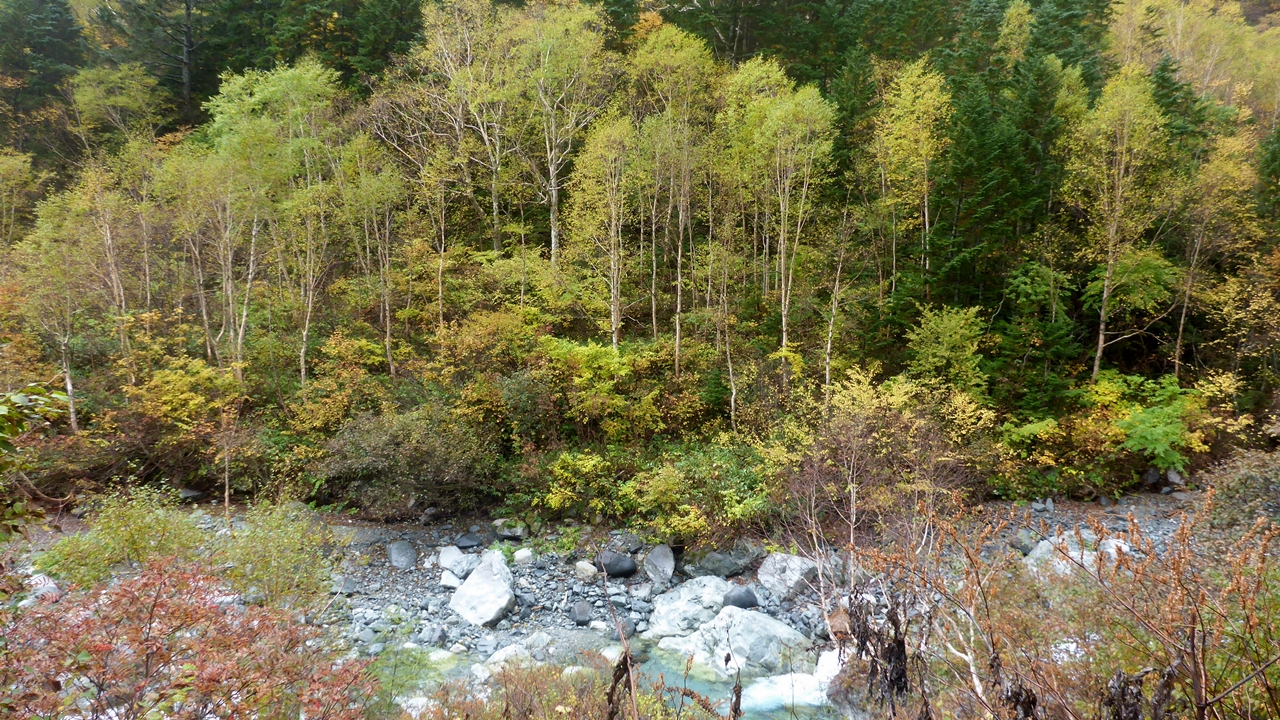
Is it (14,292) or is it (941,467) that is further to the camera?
(14,292)

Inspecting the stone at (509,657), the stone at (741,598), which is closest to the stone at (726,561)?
the stone at (741,598)

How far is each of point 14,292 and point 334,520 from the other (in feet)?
32.0

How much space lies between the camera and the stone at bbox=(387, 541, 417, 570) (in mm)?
13917

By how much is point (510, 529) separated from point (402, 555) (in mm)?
2549

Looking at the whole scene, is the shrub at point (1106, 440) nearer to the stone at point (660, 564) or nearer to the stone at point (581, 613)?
the stone at point (660, 564)

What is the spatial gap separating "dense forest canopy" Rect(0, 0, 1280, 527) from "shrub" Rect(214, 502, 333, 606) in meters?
5.19

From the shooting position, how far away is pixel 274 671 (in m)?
4.97

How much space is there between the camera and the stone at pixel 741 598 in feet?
40.7

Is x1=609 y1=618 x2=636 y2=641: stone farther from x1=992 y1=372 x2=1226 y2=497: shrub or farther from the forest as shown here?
x1=992 y1=372 x2=1226 y2=497: shrub

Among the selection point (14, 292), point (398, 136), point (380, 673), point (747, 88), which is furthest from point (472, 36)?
point (380, 673)

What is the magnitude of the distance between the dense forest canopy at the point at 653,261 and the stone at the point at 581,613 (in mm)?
2649

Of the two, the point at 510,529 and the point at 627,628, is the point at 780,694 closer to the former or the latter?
the point at 627,628

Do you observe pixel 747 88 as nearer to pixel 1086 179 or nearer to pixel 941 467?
pixel 1086 179

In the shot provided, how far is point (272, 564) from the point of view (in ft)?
29.2
